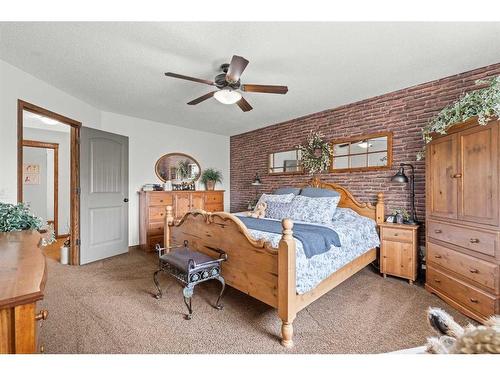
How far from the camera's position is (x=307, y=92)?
318cm

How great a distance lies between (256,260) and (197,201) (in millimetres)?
3016

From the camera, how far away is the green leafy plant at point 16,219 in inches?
64.0

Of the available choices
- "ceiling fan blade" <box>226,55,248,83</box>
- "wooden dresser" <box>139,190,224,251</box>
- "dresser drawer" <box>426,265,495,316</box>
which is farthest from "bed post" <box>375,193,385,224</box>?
"wooden dresser" <box>139,190,224,251</box>

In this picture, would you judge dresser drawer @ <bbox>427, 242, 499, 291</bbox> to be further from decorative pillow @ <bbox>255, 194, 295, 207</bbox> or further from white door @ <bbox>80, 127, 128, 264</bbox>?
white door @ <bbox>80, 127, 128, 264</bbox>

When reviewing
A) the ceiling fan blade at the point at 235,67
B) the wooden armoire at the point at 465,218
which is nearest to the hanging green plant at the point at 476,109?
the wooden armoire at the point at 465,218

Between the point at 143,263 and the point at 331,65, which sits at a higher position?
the point at 331,65

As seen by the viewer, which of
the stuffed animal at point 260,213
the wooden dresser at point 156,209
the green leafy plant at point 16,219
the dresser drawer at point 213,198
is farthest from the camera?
the dresser drawer at point 213,198

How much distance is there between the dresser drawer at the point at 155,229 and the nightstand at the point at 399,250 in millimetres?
3606

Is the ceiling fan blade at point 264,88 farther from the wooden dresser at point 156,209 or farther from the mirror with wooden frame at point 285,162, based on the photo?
the wooden dresser at point 156,209

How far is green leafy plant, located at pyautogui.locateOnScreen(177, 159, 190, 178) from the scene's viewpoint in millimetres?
5016

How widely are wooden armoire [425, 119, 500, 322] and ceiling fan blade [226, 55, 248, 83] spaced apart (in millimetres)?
2098

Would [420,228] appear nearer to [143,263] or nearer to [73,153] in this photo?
[143,263]
